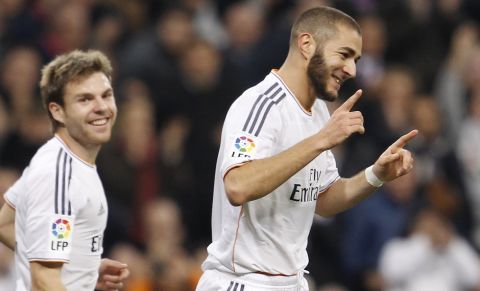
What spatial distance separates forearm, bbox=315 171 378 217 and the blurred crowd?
10.9ft

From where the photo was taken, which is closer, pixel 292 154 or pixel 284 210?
pixel 292 154

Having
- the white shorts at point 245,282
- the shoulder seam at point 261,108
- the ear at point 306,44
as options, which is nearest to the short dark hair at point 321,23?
the ear at point 306,44

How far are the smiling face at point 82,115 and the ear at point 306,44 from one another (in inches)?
45.7

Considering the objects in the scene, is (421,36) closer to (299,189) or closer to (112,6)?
(112,6)

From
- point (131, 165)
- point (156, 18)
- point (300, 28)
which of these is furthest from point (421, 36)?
point (300, 28)

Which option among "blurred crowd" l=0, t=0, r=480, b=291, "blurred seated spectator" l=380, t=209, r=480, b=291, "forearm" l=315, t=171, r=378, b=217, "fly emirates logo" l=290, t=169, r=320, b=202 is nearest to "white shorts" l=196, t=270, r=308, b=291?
"fly emirates logo" l=290, t=169, r=320, b=202

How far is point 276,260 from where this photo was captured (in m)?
6.90

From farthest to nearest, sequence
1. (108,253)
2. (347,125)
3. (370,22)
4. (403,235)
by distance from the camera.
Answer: (370,22)
(403,235)
(108,253)
(347,125)

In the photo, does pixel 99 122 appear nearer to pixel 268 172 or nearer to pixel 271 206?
pixel 271 206

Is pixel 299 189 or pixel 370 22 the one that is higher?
pixel 370 22

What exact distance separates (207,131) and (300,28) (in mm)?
5453

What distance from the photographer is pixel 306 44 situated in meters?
6.78

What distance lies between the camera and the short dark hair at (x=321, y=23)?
676 centimetres

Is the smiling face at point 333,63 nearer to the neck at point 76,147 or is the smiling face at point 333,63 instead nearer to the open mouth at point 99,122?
the open mouth at point 99,122
